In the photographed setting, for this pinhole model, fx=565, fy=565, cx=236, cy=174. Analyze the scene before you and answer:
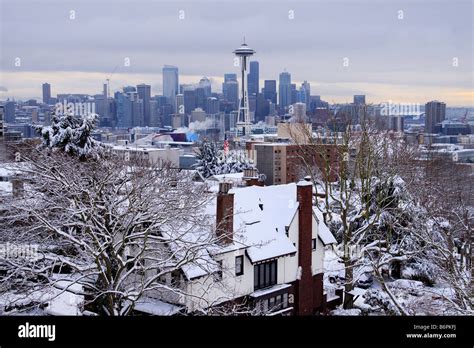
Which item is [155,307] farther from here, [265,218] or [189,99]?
[189,99]

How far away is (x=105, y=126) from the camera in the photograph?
10.7 m

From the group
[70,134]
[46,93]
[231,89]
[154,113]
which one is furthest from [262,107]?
[46,93]

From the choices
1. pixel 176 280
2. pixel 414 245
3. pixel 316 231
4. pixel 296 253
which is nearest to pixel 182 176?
pixel 176 280

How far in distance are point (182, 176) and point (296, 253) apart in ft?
8.39

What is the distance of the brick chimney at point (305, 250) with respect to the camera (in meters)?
8.10

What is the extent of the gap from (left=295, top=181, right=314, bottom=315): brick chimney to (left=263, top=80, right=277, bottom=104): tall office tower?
11.5 ft

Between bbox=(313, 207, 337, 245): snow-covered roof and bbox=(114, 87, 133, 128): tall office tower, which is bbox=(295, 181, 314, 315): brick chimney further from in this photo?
bbox=(114, 87, 133, 128): tall office tower

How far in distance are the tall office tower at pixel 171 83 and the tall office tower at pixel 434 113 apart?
449 cm

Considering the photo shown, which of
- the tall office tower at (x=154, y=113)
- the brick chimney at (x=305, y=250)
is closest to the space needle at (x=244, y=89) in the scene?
the tall office tower at (x=154, y=113)

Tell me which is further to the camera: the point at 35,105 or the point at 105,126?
the point at 105,126

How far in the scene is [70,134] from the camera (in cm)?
963

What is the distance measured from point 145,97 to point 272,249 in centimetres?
485

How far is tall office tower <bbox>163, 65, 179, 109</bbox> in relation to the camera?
10562 millimetres

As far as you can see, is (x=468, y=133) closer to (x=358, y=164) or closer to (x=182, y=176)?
(x=358, y=164)
